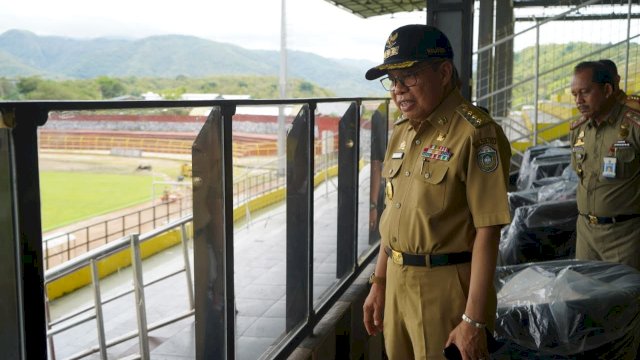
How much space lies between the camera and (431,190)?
5.68ft

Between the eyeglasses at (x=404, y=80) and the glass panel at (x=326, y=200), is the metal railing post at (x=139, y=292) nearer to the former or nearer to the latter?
the glass panel at (x=326, y=200)

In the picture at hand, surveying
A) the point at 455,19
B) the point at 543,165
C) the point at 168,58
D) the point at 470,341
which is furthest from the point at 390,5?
the point at 168,58

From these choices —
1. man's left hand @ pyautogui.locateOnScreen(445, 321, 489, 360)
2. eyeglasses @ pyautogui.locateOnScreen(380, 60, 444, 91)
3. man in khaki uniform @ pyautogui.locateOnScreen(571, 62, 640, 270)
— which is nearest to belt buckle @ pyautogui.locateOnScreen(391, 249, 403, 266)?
man's left hand @ pyautogui.locateOnScreen(445, 321, 489, 360)

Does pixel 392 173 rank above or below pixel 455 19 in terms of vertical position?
below

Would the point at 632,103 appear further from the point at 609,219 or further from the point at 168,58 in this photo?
the point at 168,58

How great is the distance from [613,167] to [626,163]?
0.20ft

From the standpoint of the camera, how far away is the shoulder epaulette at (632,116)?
122 inches

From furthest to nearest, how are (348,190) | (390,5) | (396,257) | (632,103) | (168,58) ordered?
(168,58)
(390,5)
(348,190)
(632,103)
(396,257)

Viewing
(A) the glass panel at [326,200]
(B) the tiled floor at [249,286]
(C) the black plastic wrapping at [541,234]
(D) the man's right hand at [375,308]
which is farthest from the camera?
(C) the black plastic wrapping at [541,234]

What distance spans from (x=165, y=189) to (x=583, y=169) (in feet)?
7.62

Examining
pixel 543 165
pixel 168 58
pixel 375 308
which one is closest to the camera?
pixel 375 308

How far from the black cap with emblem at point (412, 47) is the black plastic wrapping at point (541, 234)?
1.97m

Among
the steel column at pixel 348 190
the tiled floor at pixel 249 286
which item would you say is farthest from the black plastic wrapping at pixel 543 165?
the tiled floor at pixel 249 286

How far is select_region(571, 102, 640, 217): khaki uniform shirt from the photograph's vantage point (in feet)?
10.1
